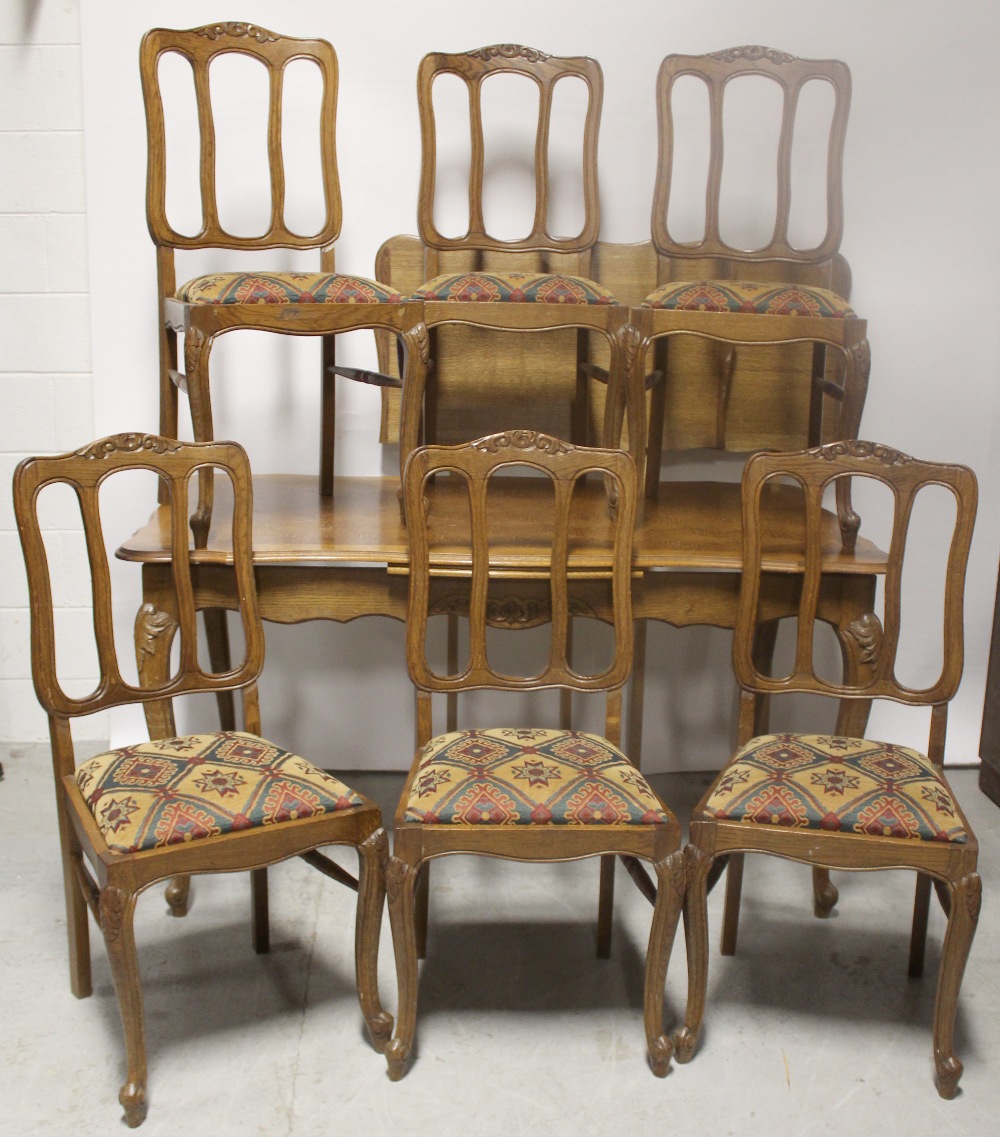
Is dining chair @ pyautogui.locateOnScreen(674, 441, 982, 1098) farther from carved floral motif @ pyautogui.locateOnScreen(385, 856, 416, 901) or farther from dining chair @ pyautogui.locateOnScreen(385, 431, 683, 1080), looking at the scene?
carved floral motif @ pyautogui.locateOnScreen(385, 856, 416, 901)

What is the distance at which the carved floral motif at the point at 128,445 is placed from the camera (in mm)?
2084

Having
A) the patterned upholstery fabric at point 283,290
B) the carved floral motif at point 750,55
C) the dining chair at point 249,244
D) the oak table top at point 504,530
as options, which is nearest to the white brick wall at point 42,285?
the dining chair at point 249,244

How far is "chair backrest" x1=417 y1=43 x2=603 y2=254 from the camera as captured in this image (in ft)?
8.91

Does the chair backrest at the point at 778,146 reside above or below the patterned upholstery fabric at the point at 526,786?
above

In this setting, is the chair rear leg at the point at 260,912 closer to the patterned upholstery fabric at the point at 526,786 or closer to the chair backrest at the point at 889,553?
the patterned upholstery fabric at the point at 526,786

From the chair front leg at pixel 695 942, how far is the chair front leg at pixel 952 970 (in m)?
0.38

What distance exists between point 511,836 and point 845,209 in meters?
1.85

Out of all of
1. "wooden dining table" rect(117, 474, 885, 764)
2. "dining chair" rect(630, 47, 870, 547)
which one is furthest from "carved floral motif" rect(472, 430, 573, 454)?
"dining chair" rect(630, 47, 870, 547)

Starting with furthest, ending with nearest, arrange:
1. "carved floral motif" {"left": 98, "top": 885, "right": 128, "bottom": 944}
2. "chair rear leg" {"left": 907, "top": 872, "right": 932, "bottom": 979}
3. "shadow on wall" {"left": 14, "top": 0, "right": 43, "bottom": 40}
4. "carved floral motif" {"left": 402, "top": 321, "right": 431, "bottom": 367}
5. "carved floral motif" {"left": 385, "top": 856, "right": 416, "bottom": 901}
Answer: "shadow on wall" {"left": 14, "top": 0, "right": 43, "bottom": 40}
"carved floral motif" {"left": 402, "top": 321, "right": 431, "bottom": 367}
"chair rear leg" {"left": 907, "top": 872, "right": 932, "bottom": 979}
"carved floral motif" {"left": 385, "top": 856, "right": 416, "bottom": 901}
"carved floral motif" {"left": 98, "top": 885, "right": 128, "bottom": 944}

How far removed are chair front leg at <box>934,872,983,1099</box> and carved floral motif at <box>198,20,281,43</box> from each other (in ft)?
7.04

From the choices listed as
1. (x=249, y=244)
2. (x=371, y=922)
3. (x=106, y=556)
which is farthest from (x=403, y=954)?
(x=249, y=244)

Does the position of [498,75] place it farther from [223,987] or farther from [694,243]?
[223,987]

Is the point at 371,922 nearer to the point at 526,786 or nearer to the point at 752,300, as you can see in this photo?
the point at 526,786

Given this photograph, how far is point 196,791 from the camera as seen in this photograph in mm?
1984
